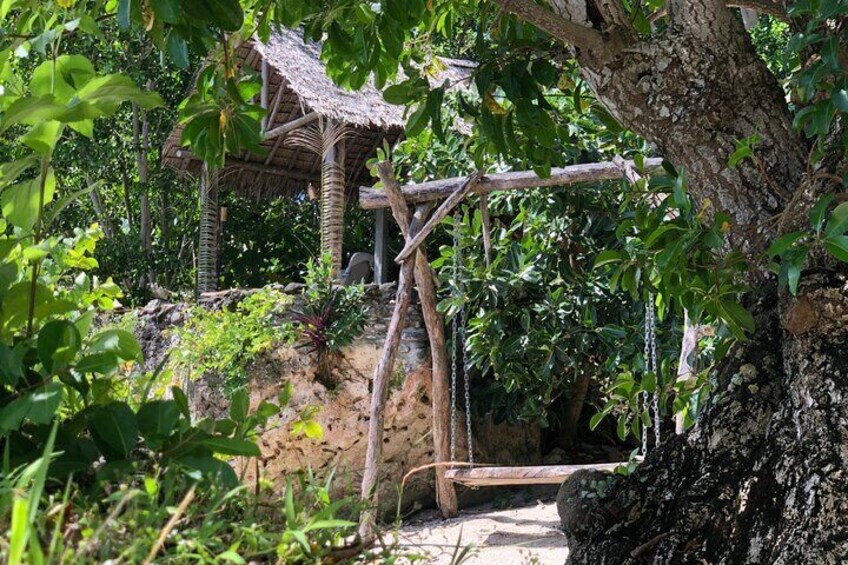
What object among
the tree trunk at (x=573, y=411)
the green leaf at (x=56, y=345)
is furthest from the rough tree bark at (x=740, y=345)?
Answer: the tree trunk at (x=573, y=411)

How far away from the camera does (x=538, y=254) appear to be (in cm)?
827

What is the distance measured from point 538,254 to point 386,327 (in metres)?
1.56

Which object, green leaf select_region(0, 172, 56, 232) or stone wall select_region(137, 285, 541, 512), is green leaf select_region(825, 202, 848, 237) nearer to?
green leaf select_region(0, 172, 56, 232)

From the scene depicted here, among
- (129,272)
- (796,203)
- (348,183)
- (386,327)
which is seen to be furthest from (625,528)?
(129,272)

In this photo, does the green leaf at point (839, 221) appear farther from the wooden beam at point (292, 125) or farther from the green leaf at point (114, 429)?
the wooden beam at point (292, 125)

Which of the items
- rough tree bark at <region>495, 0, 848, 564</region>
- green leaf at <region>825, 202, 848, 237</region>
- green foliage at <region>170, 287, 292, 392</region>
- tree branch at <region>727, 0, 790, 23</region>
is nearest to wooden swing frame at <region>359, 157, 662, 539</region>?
green foliage at <region>170, 287, 292, 392</region>

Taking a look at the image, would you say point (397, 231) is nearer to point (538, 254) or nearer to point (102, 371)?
point (538, 254)

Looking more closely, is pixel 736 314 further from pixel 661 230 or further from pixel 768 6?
pixel 768 6

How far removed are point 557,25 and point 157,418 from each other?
5.19 ft

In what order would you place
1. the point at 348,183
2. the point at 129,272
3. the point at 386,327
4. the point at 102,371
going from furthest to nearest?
the point at 129,272 < the point at 348,183 < the point at 386,327 < the point at 102,371

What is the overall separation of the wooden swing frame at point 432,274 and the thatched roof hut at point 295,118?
5.82ft

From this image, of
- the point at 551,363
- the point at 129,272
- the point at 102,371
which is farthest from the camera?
the point at 129,272

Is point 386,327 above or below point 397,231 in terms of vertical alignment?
below

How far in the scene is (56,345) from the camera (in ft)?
2.99
